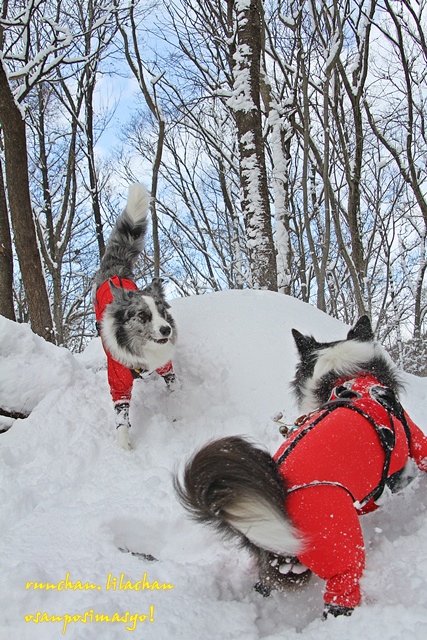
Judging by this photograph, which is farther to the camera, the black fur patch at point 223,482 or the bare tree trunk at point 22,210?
the bare tree trunk at point 22,210

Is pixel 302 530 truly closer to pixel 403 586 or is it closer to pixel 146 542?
pixel 403 586

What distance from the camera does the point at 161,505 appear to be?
8.68ft

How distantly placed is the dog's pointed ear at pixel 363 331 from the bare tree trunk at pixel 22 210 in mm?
Answer: 4766

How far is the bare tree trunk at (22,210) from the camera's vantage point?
573 centimetres

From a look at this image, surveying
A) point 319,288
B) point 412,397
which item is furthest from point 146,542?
point 319,288

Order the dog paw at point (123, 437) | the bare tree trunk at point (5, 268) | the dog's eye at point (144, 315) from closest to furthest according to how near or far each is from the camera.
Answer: the dog paw at point (123, 437)
the dog's eye at point (144, 315)
the bare tree trunk at point (5, 268)

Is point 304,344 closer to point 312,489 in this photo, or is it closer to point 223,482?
point 312,489

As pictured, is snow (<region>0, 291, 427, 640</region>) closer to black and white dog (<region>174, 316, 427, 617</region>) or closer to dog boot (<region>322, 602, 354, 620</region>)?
dog boot (<region>322, 602, 354, 620</region>)

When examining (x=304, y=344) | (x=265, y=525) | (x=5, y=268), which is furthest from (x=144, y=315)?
(x=5, y=268)

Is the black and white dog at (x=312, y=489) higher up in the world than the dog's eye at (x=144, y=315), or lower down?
lower down

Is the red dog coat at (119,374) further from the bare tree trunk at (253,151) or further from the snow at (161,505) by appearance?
the bare tree trunk at (253,151)

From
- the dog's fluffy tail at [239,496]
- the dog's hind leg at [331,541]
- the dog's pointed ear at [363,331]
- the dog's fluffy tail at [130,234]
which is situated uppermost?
the dog's fluffy tail at [130,234]

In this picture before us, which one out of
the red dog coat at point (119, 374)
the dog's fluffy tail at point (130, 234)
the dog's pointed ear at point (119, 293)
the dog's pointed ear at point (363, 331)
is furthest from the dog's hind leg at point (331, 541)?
the dog's fluffy tail at point (130, 234)

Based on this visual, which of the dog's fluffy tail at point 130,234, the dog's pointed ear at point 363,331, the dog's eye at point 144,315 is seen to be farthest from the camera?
the dog's fluffy tail at point 130,234
